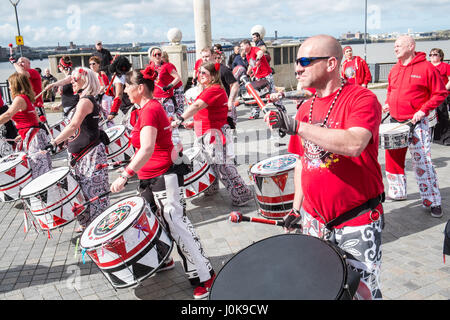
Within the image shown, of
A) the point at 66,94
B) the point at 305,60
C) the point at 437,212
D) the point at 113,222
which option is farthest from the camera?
the point at 66,94

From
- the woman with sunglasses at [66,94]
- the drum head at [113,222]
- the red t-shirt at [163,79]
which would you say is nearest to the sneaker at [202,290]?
the drum head at [113,222]

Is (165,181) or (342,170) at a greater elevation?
(342,170)

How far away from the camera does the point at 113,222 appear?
3594mm

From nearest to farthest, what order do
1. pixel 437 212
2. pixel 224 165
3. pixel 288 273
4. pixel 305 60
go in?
pixel 288 273 → pixel 305 60 → pixel 437 212 → pixel 224 165

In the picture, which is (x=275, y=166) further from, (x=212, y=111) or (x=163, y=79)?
(x=163, y=79)

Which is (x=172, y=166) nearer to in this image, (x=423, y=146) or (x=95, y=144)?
(x=95, y=144)

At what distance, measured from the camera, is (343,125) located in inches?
90.7

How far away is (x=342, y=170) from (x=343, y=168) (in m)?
0.01

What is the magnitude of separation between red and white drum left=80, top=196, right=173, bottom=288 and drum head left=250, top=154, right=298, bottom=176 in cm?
154

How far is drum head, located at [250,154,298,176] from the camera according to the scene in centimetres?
472

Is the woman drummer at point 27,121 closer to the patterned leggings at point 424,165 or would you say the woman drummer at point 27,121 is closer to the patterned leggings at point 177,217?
the patterned leggings at point 177,217

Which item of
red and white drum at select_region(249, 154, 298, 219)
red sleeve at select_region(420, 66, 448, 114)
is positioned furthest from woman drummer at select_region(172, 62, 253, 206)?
red sleeve at select_region(420, 66, 448, 114)

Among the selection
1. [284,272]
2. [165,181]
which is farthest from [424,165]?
[284,272]
